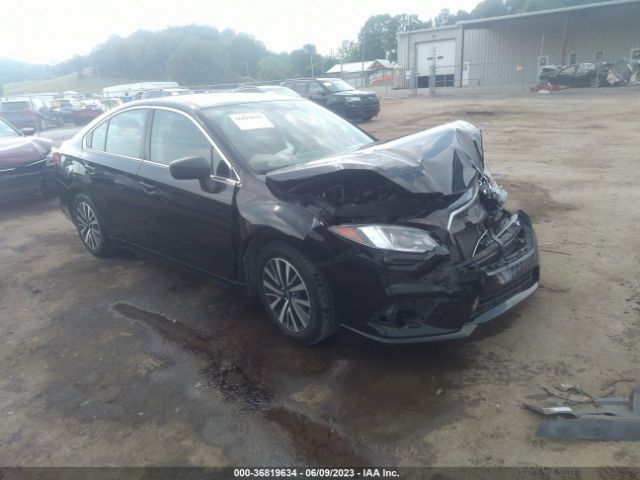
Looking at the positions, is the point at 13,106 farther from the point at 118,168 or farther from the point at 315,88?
the point at 118,168

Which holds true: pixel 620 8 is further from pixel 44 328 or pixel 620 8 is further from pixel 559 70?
pixel 44 328

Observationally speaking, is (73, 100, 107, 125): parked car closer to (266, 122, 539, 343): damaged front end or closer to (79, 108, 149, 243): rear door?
(79, 108, 149, 243): rear door

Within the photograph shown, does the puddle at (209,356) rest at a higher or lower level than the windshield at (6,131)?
lower

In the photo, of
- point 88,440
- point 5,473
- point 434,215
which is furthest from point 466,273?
point 5,473

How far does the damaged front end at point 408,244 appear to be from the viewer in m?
2.85

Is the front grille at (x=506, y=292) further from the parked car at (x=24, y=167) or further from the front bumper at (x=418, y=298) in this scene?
the parked car at (x=24, y=167)

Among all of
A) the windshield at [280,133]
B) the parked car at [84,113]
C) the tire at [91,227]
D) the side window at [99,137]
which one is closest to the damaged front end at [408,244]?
the windshield at [280,133]

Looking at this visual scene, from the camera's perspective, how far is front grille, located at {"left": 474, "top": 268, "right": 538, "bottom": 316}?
9.83 ft

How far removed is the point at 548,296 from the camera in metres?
3.85

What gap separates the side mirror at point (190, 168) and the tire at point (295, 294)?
80cm

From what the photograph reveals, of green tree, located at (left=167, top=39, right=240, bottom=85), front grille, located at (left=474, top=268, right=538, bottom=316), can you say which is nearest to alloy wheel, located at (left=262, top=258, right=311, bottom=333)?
front grille, located at (left=474, top=268, right=538, bottom=316)

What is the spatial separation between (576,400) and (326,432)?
4.63 feet

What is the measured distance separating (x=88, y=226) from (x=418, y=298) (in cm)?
413

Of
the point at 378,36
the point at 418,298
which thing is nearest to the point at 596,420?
the point at 418,298
